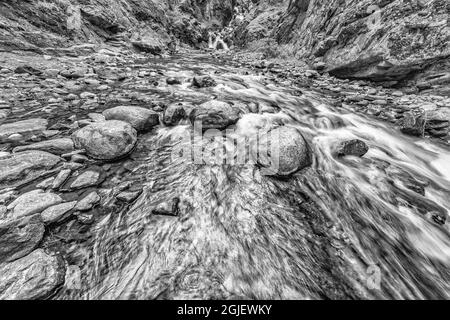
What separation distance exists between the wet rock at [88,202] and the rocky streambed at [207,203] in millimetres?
16

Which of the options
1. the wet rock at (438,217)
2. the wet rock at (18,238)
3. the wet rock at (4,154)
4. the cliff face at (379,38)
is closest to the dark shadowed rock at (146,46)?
the cliff face at (379,38)

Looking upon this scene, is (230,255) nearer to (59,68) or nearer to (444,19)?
(59,68)

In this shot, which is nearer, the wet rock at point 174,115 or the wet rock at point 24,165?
the wet rock at point 24,165

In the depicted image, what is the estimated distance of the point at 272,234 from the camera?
9.20 feet

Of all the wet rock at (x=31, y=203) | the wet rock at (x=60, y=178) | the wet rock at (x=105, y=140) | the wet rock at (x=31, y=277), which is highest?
the wet rock at (x=105, y=140)

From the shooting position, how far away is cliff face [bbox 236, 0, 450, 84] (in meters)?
7.93

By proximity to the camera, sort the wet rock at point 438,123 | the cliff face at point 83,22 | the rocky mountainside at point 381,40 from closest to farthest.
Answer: the wet rock at point 438,123 → the rocky mountainside at point 381,40 → the cliff face at point 83,22

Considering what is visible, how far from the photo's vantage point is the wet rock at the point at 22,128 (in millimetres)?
3979

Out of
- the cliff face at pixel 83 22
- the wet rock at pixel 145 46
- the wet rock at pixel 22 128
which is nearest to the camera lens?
the wet rock at pixel 22 128

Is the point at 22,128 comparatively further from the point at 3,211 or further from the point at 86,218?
the point at 86,218

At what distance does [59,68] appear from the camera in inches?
311

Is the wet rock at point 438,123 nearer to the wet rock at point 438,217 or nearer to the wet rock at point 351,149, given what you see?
the wet rock at point 351,149

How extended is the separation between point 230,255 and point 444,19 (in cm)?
1160

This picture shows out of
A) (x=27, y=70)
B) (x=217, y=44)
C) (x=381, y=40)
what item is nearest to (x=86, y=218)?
(x=27, y=70)
